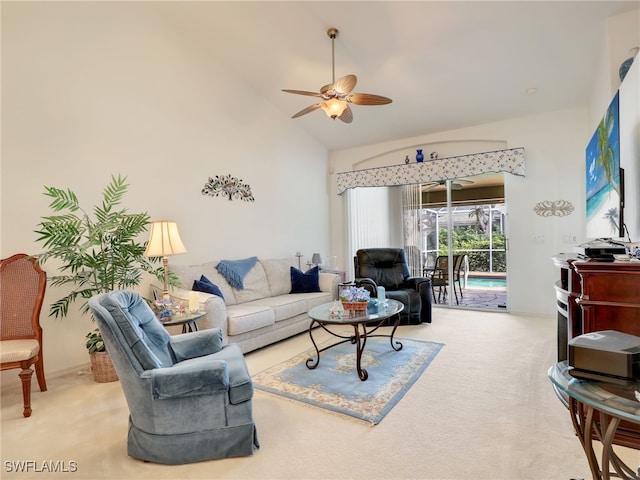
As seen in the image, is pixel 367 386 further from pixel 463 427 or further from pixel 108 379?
pixel 108 379

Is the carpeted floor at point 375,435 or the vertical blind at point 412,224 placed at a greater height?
the vertical blind at point 412,224

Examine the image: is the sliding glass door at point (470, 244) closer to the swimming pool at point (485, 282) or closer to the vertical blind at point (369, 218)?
the swimming pool at point (485, 282)

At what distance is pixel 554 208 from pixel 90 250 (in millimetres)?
5729

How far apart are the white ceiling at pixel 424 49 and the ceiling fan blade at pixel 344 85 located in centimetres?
90

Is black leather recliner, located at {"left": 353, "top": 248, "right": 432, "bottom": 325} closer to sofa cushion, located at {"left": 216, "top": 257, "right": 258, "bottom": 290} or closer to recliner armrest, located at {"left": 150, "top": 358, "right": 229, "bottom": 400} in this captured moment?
sofa cushion, located at {"left": 216, "top": 257, "right": 258, "bottom": 290}

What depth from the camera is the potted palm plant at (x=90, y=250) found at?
9.14ft

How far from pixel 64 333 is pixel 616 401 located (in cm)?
396

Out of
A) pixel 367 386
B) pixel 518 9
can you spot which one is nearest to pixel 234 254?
pixel 367 386

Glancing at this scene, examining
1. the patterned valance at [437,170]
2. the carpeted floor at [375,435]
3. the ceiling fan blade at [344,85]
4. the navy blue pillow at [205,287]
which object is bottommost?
the carpeted floor at [375,435]

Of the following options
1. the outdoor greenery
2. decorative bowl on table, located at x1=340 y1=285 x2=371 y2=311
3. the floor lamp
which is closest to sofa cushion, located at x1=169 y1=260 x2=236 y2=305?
the floor lamp

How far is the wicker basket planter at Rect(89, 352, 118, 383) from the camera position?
2910mm

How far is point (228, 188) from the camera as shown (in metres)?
4.59

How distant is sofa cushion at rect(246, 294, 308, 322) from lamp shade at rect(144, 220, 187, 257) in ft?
3.94

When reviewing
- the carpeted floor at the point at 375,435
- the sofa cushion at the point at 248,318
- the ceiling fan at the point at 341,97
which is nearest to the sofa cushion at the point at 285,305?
the sofa cushion at the point at 248,318
